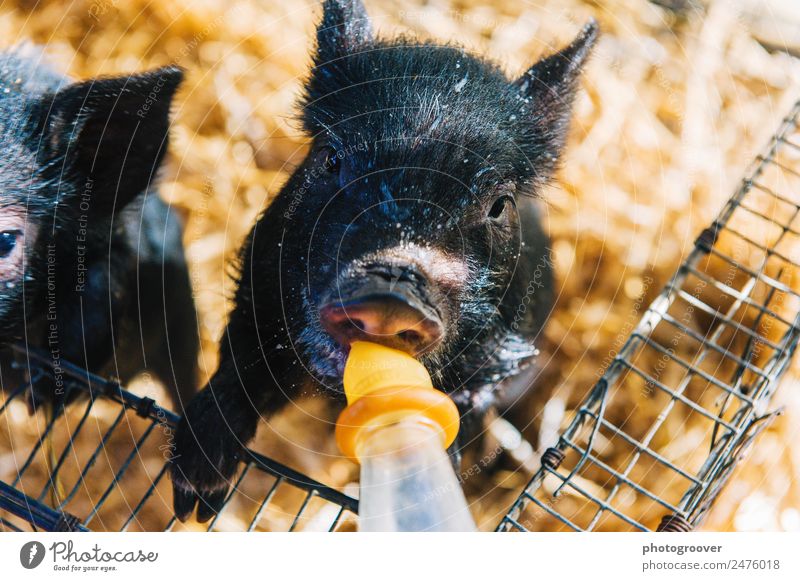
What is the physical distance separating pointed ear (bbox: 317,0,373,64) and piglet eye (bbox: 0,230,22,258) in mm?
322

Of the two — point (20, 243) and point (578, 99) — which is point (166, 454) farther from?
point (578, 99)

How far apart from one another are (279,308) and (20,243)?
0.24m

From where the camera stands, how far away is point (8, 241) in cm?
59

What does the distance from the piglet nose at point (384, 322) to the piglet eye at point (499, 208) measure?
13cm

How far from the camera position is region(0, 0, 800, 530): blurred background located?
25.6 inches

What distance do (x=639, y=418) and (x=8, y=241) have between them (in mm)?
679

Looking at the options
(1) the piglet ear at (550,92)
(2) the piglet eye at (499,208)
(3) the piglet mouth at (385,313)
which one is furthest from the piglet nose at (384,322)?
(1) the piglet ear at (550,92)

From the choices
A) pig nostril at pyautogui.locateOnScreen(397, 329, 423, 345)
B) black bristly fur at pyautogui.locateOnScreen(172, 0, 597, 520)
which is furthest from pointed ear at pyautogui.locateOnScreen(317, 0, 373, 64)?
pig nostril at pyautogui.locateOnScreen(397, 329, 423, 345)

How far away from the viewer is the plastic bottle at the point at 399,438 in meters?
0.45

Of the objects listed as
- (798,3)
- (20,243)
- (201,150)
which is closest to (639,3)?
(798,3)

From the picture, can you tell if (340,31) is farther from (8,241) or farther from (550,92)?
(8,241)

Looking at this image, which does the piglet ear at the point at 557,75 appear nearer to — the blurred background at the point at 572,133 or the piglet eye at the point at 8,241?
the blurred background at the point at 572,133

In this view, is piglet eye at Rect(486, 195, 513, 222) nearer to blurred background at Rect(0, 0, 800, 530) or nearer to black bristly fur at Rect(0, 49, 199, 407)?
blurred background at Rect(0, 0, 800, 530)

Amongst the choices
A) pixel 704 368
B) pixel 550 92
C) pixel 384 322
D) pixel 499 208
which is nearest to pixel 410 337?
pixel 384 322
